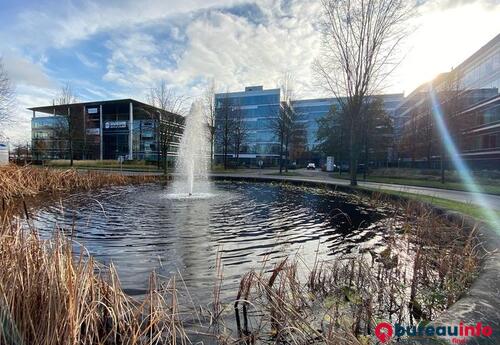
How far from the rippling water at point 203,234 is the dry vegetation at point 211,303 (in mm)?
608

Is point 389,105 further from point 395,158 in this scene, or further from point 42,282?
point 42,282

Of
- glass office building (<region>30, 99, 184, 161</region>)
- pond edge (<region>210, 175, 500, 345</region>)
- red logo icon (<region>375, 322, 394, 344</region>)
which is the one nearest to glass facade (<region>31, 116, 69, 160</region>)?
glass office building (<region>30, 99, 184, 161</region>)

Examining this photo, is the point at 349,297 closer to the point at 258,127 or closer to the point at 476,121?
the point at 476,121

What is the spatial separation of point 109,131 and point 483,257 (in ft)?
242

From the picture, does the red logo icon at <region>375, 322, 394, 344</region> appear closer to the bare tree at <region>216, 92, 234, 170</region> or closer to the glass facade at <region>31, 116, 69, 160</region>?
the bare tree at <region>216, 92, 234, 170</region>

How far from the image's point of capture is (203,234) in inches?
291

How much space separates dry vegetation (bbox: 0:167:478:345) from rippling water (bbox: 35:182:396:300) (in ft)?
1.99

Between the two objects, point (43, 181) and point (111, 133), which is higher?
point (111, 133)

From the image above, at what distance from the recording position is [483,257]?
4.48 m

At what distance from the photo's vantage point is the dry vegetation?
2.19 meters

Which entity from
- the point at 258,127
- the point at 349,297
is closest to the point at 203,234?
the point at 349,297

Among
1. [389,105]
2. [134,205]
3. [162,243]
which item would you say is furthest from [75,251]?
[389,105]

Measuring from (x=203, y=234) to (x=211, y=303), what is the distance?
3666 mm

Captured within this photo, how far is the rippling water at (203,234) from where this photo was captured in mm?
5148
